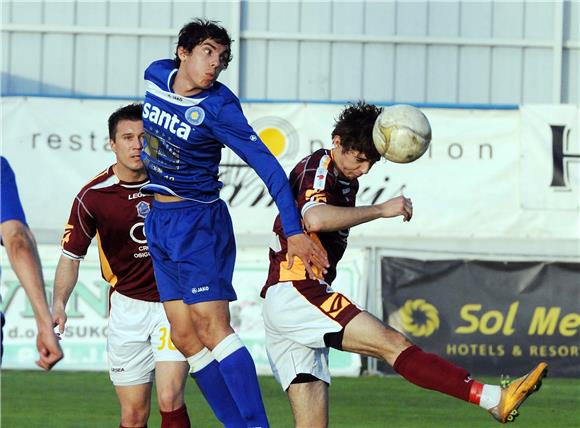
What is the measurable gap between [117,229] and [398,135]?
198 centimetres

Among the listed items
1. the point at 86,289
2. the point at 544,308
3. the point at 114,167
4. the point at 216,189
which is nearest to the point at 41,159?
the point at 86,289

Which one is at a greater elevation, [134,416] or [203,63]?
[203,63]

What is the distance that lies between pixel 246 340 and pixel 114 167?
6.90m

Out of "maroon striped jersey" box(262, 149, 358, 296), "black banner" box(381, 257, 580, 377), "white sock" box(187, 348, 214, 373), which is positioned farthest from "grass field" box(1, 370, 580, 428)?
"maroon striped jersey" box(262, 149, 358, 296)

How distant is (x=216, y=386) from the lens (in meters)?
6.96

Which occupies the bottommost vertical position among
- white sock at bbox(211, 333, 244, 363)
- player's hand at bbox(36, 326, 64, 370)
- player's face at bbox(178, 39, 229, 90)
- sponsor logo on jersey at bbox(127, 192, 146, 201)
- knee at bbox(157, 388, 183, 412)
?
knee at bbox(157, 388, 183, 412)

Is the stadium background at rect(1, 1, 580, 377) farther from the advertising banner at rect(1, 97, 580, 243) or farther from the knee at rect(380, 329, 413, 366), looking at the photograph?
the knee at rect(380, 329, 413, 366)

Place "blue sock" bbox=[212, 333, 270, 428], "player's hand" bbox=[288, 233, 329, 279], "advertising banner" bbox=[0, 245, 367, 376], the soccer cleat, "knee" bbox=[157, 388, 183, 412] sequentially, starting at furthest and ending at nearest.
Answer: "advertising banner" bbox=[0, 245, 367, 376]
"knee" bbox=[157, 388, 183, 412]
"blue sock" bbox=[212, 333, 270, 428]
"player's hand" bbox=[288, 233, 329, 279]
the soccer cleat

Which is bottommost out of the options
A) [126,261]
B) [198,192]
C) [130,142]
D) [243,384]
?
[243,384]

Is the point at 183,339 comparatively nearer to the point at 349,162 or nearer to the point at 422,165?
the point at 349,162

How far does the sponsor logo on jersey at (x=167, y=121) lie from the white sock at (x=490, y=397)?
1999 mm

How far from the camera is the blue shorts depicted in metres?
6.65

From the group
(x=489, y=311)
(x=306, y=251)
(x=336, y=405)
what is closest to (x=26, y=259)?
(x=306, y=251)

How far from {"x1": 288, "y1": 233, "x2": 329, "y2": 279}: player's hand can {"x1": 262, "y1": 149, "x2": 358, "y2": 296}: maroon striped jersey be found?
405 mm
